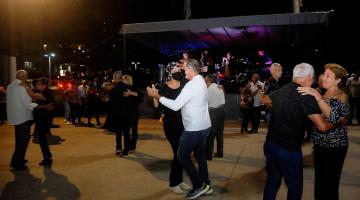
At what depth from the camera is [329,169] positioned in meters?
3.99

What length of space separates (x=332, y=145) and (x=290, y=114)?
0.64 meters

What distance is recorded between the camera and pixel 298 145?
12.7 ft

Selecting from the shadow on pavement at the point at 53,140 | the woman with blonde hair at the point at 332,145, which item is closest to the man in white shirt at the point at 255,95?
the shadow on pavement at the point at 53,140

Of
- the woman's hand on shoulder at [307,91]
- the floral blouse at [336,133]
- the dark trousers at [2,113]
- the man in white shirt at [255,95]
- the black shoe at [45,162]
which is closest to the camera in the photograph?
the woman's hand on shoulder at [307,91]

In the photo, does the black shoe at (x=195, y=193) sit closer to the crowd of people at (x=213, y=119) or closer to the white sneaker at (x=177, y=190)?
the crowd of people at (x=213, y=119)

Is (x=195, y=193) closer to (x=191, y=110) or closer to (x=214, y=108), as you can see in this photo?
(x=191, y=110)

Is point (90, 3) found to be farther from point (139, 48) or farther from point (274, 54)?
point (274, 54)

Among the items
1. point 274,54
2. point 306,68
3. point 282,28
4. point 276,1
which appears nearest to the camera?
point 306,68

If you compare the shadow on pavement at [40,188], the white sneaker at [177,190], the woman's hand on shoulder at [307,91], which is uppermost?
the woman's hand on shoulder at [307,91]

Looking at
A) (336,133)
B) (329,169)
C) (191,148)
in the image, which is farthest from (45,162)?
(336,133)

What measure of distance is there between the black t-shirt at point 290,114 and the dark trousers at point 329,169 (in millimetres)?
387

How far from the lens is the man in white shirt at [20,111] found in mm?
6840

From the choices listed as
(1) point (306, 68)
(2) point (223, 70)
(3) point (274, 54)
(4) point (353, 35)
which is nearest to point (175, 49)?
(2) point (223, 70)

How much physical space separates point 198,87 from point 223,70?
11599mm
